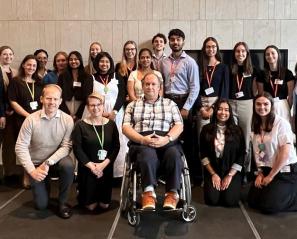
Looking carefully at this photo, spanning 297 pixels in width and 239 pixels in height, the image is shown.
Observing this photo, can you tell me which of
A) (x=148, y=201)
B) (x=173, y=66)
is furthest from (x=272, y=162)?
(x=173, y=66)

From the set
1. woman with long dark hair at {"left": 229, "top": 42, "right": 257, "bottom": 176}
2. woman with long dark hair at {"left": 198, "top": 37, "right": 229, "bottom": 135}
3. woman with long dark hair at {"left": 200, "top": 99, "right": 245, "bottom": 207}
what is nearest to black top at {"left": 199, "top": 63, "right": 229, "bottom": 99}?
woman with long dark hair at {"left": 198, "top": 37, "right": 229, "bottom": 135}

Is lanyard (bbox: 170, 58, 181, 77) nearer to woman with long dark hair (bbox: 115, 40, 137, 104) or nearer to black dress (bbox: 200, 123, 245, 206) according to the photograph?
woman with long dark hair (bbox: 115, 40, 137, 104)

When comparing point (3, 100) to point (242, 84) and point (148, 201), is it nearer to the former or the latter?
point (148, 201)

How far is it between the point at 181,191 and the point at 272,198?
2.89 ft

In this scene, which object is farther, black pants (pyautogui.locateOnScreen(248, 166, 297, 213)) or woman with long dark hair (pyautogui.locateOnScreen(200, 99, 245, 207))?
woman with long dark hair (pyautogui.locateOnScreen(200, 99, 245, 207))

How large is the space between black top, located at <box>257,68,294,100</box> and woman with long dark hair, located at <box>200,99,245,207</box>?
79 cm

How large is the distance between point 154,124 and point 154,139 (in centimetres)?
20

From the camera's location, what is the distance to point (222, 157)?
353 cm

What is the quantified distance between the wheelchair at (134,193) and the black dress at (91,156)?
31 centimetres

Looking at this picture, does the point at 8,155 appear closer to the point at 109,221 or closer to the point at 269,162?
the point at 109,221

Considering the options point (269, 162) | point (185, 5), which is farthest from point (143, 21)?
point (269, 162)

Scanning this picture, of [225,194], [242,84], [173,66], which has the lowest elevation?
[225,194]

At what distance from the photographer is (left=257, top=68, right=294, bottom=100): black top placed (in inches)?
161

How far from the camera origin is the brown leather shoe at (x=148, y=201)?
111 inches
